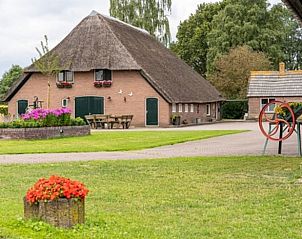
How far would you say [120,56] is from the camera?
5272cm

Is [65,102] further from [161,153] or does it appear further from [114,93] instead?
[161,153]

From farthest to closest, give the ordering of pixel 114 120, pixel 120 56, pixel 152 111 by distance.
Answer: pixel 120 56 < pixel 152 111 < pixel 114 120

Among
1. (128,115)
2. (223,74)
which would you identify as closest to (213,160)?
(128,115)

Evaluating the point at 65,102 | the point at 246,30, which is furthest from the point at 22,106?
the point at 246,30

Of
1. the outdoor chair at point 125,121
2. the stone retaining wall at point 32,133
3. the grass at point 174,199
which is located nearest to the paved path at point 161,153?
the grass at point 174,199

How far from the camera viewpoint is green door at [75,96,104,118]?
5350 cm

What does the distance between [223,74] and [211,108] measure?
311 inches

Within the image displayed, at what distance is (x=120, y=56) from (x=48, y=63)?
5829mm

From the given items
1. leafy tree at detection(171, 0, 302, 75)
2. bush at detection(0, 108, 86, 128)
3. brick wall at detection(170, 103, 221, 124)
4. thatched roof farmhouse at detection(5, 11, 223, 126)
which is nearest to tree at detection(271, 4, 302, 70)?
leafy tree at detection(171, 0, 302, 75)

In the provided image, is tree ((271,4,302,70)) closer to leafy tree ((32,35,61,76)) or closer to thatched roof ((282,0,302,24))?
leafy tree ((32,35,61,76))

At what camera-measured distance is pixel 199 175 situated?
49.6ft

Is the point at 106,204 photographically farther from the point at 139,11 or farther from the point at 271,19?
the point at 271,19

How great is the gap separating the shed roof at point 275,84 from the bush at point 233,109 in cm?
509

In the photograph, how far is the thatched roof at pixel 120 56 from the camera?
171 feet
